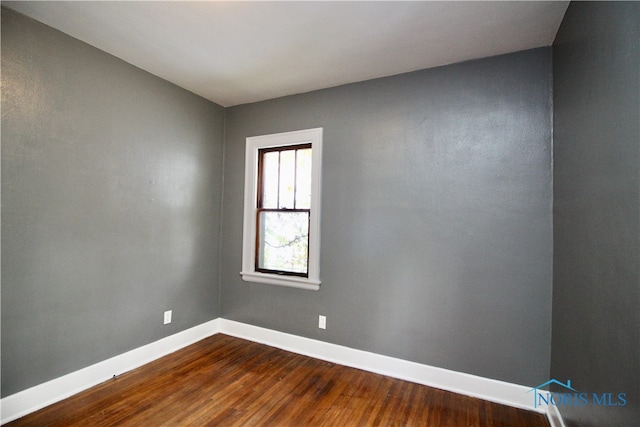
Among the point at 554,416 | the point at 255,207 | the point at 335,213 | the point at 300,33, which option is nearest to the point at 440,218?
the point at 335,213

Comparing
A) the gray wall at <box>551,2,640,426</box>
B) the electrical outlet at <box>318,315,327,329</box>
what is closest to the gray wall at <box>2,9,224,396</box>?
the electrical outlet at <box>318,315,327,329</box>

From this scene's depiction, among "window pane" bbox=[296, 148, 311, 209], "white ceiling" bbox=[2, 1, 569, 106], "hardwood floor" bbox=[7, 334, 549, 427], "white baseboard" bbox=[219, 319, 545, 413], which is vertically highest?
"white ceiling" bbox=[2, 1, 569, 106]

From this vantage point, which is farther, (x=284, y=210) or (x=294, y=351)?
(x=284, y=210)

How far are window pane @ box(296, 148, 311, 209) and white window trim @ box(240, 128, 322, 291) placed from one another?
106mm

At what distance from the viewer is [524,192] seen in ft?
6.94

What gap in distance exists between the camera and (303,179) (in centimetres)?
302

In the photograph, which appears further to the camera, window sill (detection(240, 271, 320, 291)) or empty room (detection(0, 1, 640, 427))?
window sill (detection(240, 271, 320, 291))

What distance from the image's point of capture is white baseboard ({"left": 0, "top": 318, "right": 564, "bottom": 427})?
1.91 m

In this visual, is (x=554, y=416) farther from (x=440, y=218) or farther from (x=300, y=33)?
(x=300, y=33)

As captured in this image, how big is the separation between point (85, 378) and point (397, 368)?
2.50 meters

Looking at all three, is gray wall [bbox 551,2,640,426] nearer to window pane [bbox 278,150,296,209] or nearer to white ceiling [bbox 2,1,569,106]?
white ceiling [bbox 2,1,569,106]

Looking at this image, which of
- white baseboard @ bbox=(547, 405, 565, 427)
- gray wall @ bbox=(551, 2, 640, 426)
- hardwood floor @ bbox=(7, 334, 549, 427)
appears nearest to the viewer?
gray wall @ bbox=(551, 2, 640, 426)

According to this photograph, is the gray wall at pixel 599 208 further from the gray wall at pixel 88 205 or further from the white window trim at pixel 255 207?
the gray wall at pixel 88 205

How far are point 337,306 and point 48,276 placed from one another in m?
2.27
